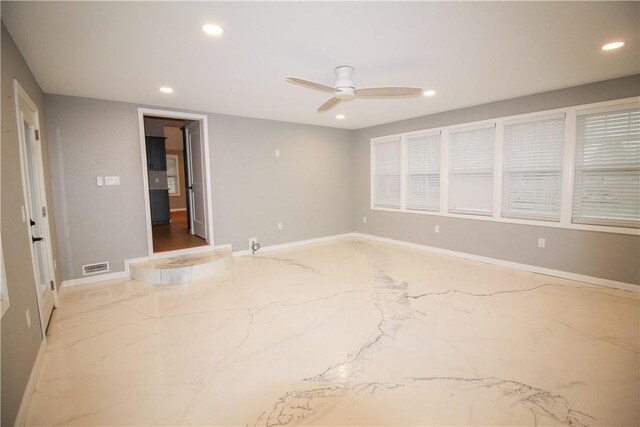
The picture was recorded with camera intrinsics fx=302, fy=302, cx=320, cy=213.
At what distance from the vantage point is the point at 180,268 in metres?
4.11

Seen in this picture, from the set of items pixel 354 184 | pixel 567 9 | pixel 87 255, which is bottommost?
Answer: pixel 87 255

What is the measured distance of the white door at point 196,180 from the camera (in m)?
5.11

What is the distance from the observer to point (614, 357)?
2.23 meters

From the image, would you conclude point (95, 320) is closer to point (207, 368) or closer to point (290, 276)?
point (207, 368)

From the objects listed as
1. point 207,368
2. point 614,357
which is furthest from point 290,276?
point 614,357

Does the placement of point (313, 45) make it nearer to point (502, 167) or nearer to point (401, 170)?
point (502, 167)

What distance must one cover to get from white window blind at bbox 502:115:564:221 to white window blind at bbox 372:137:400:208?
6.46 feet

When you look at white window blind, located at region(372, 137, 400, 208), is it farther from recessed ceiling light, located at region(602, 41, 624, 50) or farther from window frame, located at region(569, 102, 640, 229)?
recessed ceiling light, located at region(602, 41, 624, 50)

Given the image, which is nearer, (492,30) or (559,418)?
(559,418)

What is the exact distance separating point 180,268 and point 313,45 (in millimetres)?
3246

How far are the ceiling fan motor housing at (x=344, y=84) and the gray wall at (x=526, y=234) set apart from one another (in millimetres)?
2740

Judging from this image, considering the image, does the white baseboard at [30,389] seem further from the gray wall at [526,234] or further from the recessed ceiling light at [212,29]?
the gray wall at [526,234]

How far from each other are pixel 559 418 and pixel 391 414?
93 centimetres

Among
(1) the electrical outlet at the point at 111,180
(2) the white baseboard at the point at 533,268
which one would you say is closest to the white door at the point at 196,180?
(1) the electrical outlet at the point at 111,180
